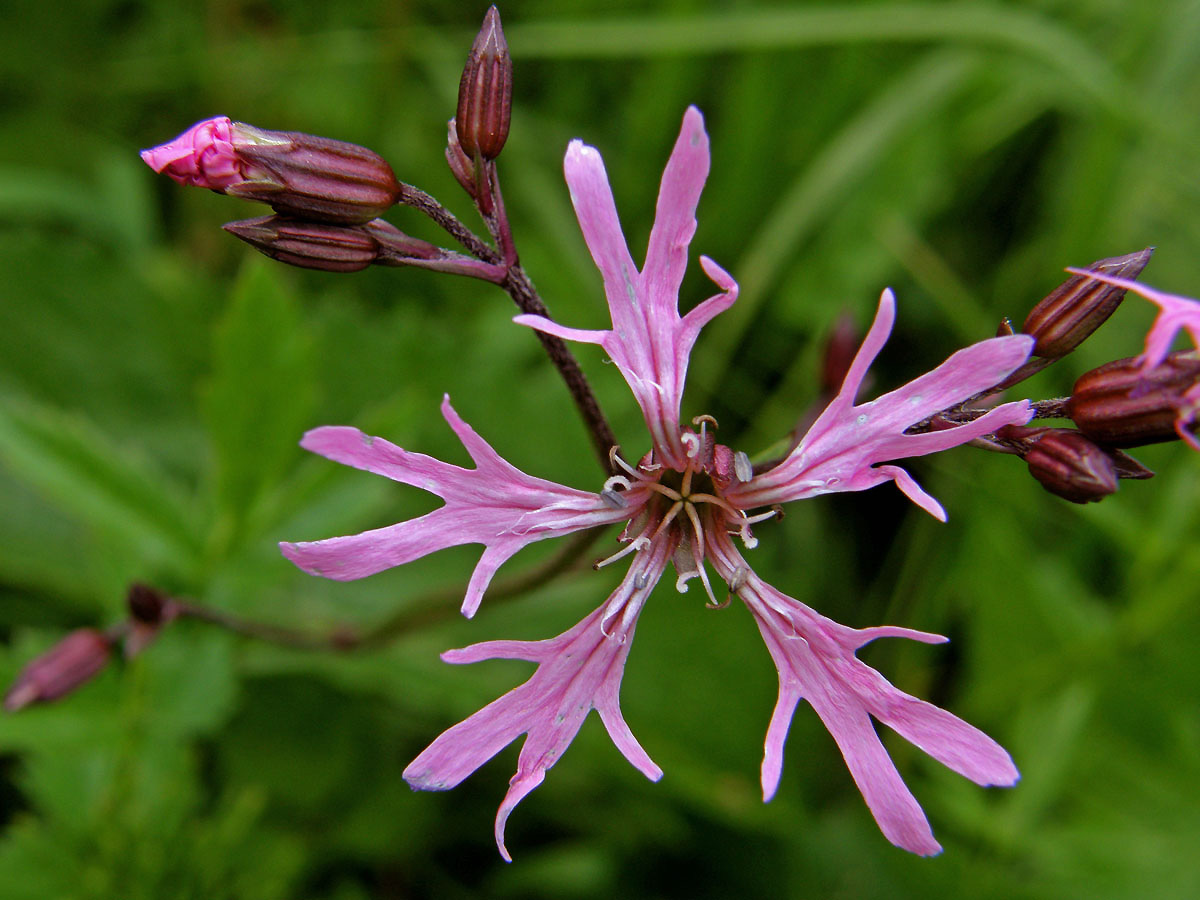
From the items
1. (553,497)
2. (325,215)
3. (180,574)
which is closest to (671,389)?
(553,497)

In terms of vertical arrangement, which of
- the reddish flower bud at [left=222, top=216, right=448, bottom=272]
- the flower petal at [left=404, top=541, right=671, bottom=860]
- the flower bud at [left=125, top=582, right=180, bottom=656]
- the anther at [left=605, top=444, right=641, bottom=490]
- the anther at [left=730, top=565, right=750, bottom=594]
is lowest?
the flower bud at [left=125, top=582, right=180, bottom=656]

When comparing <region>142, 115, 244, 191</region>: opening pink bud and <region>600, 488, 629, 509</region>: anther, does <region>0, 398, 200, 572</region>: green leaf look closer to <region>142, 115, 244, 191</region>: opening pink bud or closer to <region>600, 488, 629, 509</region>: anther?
<region>142, 115, 244, 191</region>: opening pink bud

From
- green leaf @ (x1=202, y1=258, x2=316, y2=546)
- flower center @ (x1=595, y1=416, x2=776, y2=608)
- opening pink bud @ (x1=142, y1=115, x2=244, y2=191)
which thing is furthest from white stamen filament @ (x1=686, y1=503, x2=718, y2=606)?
green leaf @ (x1=202, y1=258, x2=316, y2=546)

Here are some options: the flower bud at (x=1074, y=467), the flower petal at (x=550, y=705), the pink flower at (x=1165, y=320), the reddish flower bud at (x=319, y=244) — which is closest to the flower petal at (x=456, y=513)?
the flower petal at (x=550, y=705)

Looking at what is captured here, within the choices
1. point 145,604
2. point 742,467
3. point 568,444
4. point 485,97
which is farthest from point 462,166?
point 568,444

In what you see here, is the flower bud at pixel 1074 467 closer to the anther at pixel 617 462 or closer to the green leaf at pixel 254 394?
the anther at pixel 617 462

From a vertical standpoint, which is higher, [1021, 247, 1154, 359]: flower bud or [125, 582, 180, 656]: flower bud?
[1021, 247, 1154, 359]: flower bud
